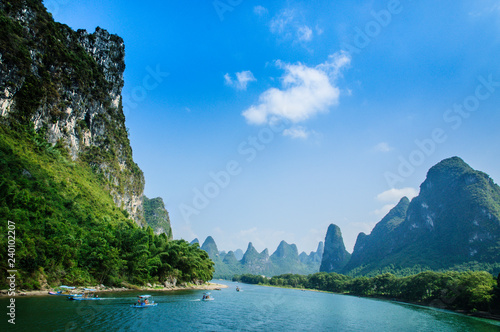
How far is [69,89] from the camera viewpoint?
60562 mm

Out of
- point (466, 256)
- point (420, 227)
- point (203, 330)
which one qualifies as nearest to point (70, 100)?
point (203, 330)

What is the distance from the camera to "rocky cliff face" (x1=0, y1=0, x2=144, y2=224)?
45.7 m

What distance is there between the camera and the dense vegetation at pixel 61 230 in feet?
92.0

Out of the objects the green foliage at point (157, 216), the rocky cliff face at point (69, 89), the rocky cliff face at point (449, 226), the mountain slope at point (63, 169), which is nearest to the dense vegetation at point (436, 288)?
the rocky cliff face at point (449, 226)

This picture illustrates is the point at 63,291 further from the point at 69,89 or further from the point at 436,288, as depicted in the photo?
the point at 436,288

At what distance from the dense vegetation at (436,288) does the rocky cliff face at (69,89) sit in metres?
81.4

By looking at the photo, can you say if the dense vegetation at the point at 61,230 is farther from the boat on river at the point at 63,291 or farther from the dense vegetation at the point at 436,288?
the dense vegetation at the point at 436,288

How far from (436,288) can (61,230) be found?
250 feet

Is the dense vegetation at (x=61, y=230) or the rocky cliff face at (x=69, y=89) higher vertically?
the rocky cliff face at (x=69, y=89)

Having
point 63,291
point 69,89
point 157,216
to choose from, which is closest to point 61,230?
point 63,291

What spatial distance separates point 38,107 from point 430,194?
186985mm

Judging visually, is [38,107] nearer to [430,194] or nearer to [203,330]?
[203,330]

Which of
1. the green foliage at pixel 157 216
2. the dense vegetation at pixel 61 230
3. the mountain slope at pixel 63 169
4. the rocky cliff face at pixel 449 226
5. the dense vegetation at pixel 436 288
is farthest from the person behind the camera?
the green foliage at pixel 157 216

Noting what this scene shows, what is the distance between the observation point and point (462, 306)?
52656mm
